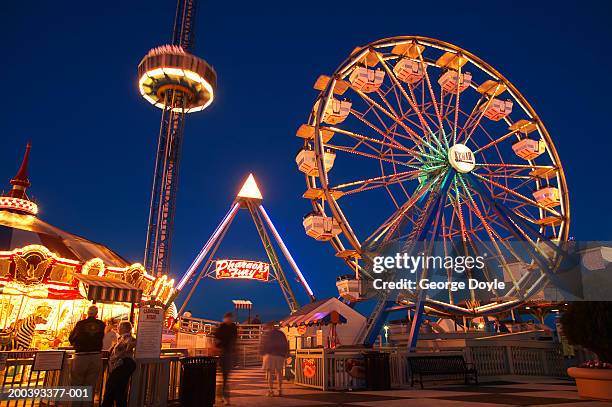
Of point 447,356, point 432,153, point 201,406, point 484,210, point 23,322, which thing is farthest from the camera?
point 484,210

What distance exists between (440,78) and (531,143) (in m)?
5.32

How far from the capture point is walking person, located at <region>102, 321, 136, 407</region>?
604cm

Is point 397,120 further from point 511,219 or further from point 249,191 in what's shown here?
point 249,191

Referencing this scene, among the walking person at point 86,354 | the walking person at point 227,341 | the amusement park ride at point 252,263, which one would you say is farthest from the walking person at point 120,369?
A: the amusement park ride at point 252,263

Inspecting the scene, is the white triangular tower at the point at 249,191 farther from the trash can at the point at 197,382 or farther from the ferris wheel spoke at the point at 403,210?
the trash can at the point at 197,382

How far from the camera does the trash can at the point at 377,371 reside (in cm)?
1052

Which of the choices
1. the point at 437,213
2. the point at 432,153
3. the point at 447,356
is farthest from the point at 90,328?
the point at 432,153

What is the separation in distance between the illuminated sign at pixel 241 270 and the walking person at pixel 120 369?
25683 millimetres

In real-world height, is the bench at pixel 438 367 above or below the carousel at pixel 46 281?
below

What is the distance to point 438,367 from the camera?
37.8 feet

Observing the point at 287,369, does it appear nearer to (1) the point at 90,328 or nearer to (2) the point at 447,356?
(2) the point at 447,356

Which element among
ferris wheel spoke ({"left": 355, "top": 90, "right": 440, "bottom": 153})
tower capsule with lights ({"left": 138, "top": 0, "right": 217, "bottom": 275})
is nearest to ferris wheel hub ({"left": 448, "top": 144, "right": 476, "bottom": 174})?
ferris wheel spoke ({"left": 355, "top": 90, "right": 440, "bottom": 153})

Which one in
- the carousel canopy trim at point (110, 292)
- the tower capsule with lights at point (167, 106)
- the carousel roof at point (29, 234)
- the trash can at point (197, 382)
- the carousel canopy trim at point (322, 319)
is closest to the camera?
the trash can at point (197, 382)

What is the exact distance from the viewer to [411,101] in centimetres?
1964
